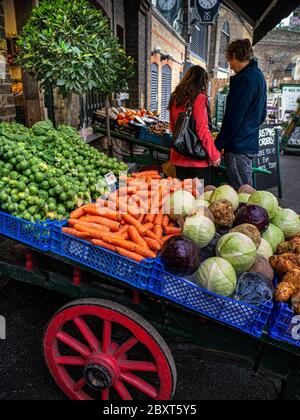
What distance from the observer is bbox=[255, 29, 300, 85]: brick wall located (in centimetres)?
3722

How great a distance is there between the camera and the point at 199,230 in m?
2.04

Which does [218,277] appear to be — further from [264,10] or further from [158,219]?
[264,10]

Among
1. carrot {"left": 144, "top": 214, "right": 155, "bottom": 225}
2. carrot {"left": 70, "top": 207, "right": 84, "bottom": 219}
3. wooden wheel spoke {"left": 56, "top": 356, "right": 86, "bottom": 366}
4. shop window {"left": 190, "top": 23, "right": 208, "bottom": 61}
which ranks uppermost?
shop window {"left": 190, "top": 23, "right": 208, "bottom": 61}

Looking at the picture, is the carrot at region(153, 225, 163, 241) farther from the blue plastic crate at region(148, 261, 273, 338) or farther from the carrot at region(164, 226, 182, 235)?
the blue plastic crate at region(148, 261, 273, 338)

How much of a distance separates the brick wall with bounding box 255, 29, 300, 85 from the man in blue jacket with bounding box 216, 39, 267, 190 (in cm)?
3802

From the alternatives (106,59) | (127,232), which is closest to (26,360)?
(127,232)

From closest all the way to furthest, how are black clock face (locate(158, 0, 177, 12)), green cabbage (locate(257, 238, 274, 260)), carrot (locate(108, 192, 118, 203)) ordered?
green cabbage (locate(257, 238, 274, 260)) → carrot (locate(108, 192, 118, 203)) → black clock face (locate(158, 0, 177, 12))

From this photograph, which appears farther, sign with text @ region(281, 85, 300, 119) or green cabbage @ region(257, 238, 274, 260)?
sign with text @ region(281, 85, 300, 119)

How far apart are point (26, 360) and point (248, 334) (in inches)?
70.4

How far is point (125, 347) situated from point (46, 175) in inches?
52.5

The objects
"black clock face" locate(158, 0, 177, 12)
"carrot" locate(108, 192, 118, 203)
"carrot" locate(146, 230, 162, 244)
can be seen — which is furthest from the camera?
"black clock face" locate(158, 0, 177, 12)

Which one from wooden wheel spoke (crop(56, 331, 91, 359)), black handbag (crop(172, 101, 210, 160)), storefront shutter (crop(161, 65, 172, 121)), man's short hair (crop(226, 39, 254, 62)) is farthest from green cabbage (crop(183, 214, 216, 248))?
storefront shutter (crop(161, 65, 172, 121))

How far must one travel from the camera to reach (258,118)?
4.05m
